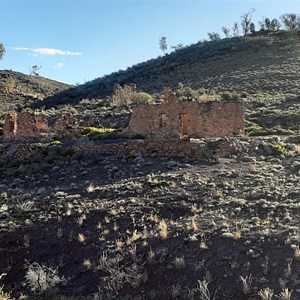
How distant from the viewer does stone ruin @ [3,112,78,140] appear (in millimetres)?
29625

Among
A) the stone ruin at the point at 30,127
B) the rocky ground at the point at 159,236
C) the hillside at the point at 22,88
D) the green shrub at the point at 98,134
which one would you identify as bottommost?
the rocky ground at the point at 159,236

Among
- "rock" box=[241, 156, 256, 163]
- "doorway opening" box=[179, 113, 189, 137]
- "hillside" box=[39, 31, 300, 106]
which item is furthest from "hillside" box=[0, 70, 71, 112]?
"rock" box=[241, 156, 256, 163]

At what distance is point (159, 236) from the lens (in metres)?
11.2

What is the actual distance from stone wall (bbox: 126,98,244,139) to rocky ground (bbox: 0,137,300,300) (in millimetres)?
6571

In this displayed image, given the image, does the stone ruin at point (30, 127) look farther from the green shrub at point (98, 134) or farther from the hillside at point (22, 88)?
the hillside at point (22, 88)

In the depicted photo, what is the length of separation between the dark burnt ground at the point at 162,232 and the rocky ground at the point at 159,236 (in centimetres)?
3

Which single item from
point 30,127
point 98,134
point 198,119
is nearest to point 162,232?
point 198,119

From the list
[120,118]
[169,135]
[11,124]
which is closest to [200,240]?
[169,135]

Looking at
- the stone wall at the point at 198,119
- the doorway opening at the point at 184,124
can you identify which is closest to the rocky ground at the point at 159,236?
the stone wall at the point at 198,119

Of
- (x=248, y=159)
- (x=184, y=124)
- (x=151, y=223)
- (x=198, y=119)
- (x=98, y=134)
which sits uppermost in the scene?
(x=198, y=119)

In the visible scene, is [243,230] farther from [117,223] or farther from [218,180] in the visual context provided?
[218,180]

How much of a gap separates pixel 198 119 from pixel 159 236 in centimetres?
1443

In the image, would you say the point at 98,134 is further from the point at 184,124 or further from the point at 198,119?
the point at 198,119

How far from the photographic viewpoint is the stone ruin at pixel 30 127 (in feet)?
97.2
